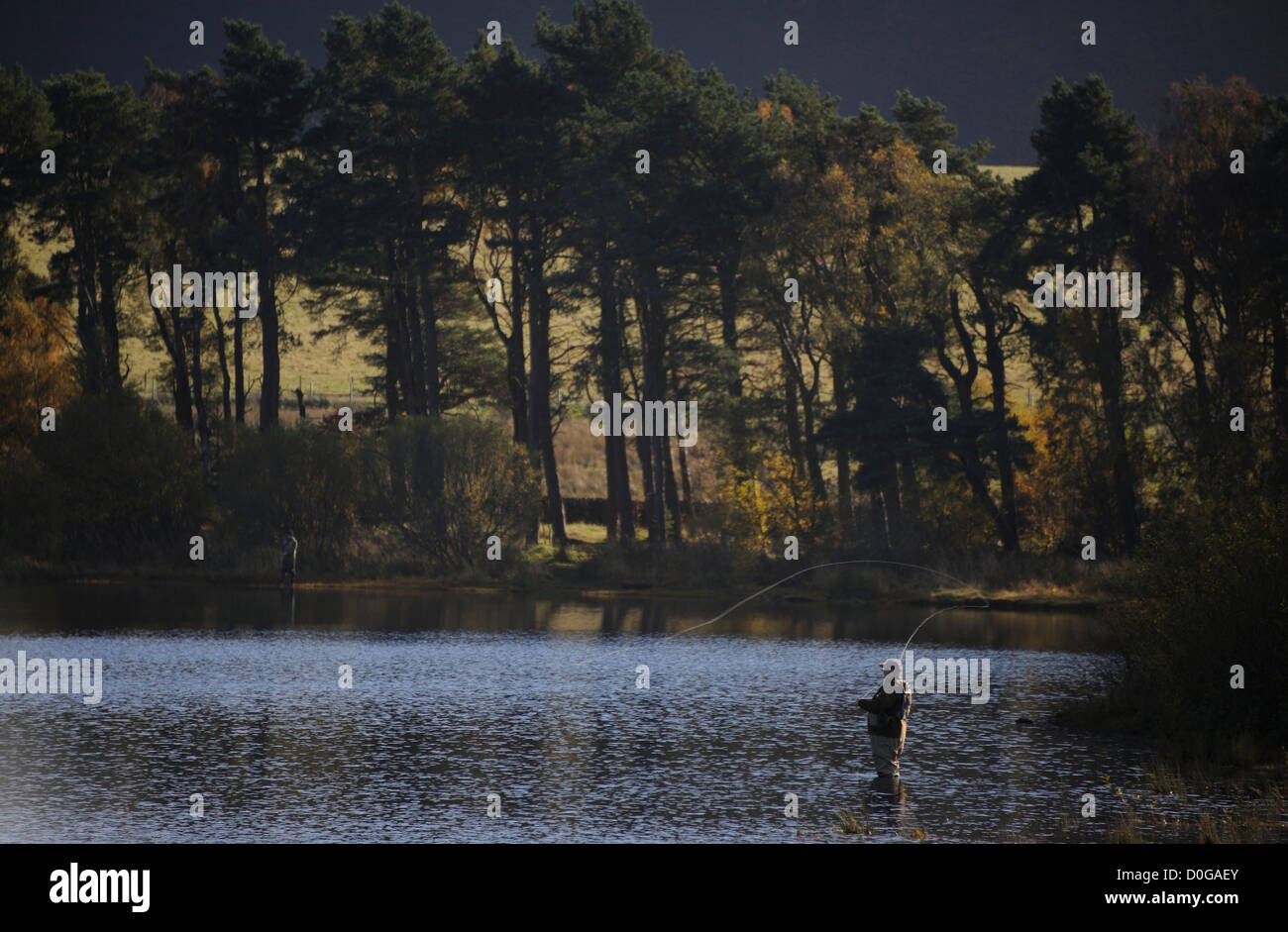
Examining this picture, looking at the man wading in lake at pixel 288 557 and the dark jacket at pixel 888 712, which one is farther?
the man wading in lake at pixel 288 557

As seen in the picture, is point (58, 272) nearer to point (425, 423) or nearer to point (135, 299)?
point (135, 299)

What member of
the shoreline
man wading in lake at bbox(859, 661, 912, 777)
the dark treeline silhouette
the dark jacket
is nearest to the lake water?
man wading in lake at bbox(859, 661, 912, 777)

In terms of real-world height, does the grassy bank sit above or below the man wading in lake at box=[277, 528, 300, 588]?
below

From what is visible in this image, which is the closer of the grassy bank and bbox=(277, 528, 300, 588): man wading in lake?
bbox=(277, 528, 300, 588): man wading in lake

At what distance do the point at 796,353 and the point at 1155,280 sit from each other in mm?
16388

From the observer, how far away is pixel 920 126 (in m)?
72.7

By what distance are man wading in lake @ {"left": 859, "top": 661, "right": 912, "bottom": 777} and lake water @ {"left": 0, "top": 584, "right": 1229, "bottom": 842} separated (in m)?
0.56

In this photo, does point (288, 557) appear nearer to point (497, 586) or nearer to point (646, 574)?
point (497, 586)

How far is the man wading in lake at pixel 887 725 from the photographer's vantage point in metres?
24.1

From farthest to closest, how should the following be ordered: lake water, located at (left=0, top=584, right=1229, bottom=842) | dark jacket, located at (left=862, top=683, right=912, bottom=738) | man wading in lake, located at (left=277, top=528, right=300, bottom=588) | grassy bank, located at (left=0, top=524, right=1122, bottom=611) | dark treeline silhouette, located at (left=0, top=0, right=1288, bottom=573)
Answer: grassy bank, located at (left=0, top=524, right=1122, bottom=611), man wading in lake, located at (left=277, top=528, right=300, bottom=588), dark treeline silhouette, located at (left=0, top=0, right=1288, bottom=573), dark jacket, located at (left=862, top=683, right=912, bottom=738), lake water, located at (left=0, top=584, right=1229, bottom=842)

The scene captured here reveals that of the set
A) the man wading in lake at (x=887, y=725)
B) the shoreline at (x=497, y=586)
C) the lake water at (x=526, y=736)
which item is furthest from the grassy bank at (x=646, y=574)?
the man wading in lake at (x=887, y=725)

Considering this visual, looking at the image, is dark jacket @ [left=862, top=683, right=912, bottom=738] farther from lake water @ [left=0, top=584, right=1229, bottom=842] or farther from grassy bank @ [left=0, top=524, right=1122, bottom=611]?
grassy bank @ [left=0, top=524, right=1122, bottom=611]

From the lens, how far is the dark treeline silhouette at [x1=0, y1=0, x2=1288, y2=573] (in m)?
57.3

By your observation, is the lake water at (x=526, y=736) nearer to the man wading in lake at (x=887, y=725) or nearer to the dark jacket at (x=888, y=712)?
the man wading in lake at (x=887, y=725)
